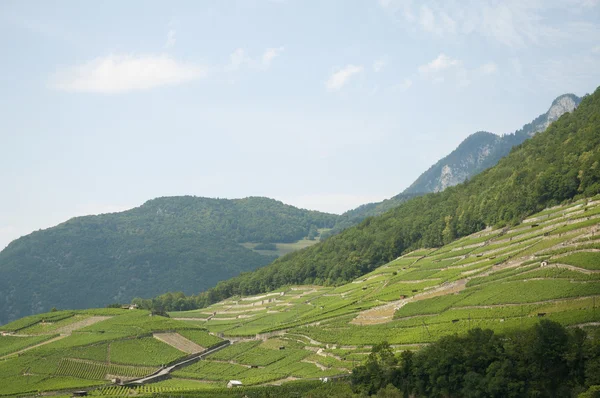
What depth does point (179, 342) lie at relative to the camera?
10400 cm

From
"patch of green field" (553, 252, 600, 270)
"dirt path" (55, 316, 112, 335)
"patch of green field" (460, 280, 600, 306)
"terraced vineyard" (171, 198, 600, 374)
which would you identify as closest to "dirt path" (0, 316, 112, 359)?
"dirt path" (55, 316, 112, 335)

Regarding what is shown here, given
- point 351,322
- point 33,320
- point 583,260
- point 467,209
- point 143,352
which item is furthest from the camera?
point 467,209

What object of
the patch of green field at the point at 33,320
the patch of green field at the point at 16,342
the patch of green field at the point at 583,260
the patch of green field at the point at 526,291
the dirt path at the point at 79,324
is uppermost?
the patch of green field at the point at 33,320

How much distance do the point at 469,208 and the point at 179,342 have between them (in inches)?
2446

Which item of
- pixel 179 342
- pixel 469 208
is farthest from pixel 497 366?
pixel 469 208

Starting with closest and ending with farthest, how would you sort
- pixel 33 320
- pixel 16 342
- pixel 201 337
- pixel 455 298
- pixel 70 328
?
pixel 455 298
pixel 201 337
pixel 16 342
pixel 70 328
pixel 33 320

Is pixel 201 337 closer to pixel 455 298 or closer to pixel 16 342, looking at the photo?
pixel 16 342

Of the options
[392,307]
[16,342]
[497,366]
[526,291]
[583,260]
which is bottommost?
[497,366]

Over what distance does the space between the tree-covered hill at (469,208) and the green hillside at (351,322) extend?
6018 mm

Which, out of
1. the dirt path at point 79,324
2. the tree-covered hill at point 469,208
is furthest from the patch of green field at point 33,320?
the tree-covered hill at point 469,208

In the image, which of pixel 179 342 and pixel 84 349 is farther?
pixel 179 342

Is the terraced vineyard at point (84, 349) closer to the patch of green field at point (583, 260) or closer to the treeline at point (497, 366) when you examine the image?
the treeline at point (497, 366)

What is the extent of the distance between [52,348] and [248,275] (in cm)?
8571

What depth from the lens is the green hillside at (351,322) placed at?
7300 cm
